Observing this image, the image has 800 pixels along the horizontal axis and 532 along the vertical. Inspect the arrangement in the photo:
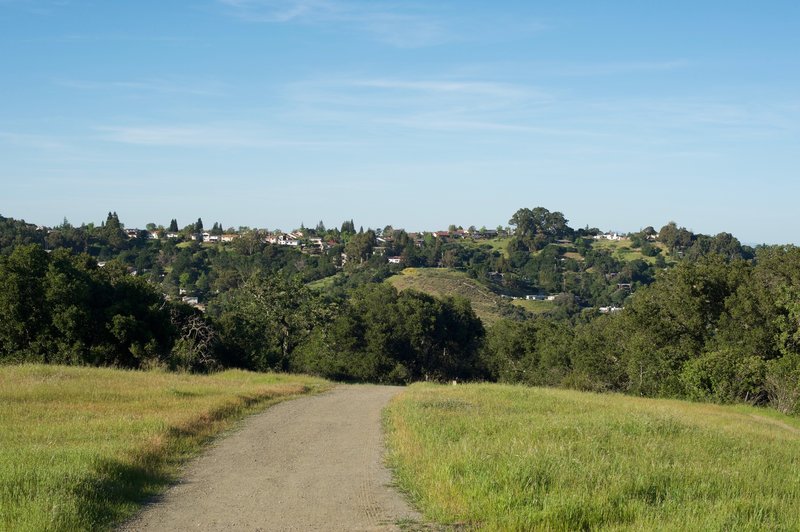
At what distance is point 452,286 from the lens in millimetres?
136000

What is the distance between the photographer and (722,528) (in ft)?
26.0

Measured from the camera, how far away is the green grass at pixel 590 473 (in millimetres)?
8438

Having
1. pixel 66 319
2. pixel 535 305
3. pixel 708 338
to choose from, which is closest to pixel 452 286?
pixel 535 305

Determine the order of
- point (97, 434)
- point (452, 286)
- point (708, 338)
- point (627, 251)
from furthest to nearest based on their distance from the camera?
point (627, 251) < point (452, 286) < point (708, 338) < point (97, 434)

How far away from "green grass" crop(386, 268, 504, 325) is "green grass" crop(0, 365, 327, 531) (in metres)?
99.6

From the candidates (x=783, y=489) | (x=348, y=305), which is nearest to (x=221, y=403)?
(x=783, y=489)

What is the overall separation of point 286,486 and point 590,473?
4034 mm

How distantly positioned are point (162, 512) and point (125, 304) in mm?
30604

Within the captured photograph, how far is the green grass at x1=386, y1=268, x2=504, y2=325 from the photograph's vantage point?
418 feet

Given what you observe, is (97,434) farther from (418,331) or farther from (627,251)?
(627,251)

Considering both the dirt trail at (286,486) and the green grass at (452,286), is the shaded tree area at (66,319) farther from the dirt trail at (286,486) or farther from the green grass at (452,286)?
the green grass at (452,286)

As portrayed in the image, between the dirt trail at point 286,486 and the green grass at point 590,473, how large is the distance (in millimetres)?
524

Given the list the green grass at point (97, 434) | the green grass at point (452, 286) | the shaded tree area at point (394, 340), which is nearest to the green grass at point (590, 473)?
the green grass at point (97, 434)

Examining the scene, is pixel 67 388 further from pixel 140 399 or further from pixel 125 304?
pixel 125 304
